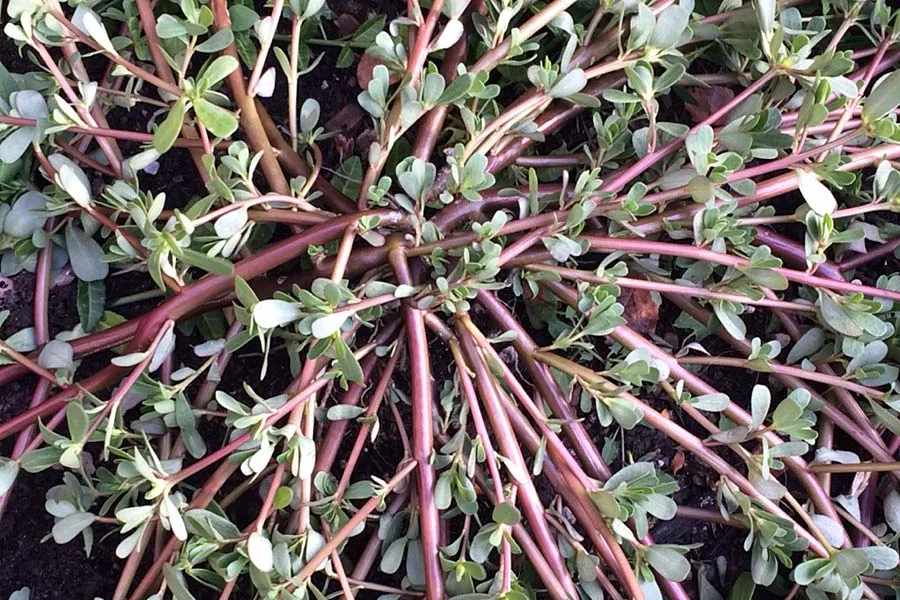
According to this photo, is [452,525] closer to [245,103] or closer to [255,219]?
[255,219]

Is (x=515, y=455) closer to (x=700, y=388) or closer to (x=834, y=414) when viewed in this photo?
(x=700, y=388)

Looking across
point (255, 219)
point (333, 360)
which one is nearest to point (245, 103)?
point (255, 219)

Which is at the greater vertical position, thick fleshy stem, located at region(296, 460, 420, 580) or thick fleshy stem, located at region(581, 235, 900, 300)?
thick fleshy stem, located at region(581, 235, 900, 300)

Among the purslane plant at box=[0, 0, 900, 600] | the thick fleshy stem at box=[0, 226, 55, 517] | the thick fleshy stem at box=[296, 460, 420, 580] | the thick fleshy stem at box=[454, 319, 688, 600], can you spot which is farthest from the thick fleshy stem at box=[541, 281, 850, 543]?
the thick fleshy stem at box=[0, 226, 55, 517]

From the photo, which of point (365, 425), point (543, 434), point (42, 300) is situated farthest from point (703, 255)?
point (42, 300)

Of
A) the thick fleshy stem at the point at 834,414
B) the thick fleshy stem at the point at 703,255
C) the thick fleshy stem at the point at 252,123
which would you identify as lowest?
the thick fleshy stem at the point at 834,414

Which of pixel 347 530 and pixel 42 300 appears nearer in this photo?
pixel 347 530

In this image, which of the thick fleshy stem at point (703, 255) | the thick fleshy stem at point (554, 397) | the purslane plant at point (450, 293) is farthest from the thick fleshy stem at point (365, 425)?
the thick fleshy stem at point (703, 255)

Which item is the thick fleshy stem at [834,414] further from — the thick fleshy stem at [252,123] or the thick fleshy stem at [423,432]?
the thick fleshy stem at [252,123]

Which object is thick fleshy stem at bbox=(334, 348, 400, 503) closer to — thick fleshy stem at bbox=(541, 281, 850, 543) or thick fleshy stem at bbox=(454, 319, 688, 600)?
thick fleshy stem at bbox=(454, 319, 688, 600)
